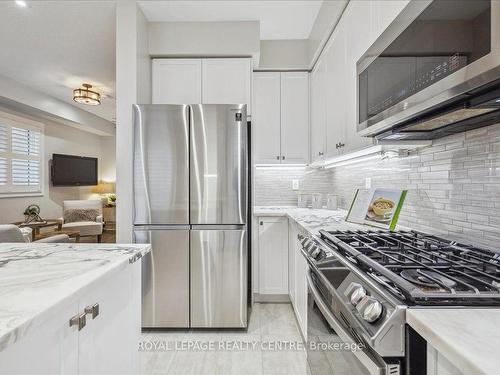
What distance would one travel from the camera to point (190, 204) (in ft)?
7.73

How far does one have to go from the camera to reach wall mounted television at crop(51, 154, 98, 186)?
19.8 feet

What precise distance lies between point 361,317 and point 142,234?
196 cm

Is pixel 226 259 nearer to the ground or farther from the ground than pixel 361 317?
nearer to the ground

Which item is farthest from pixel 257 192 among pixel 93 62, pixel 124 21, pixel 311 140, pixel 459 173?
pixel 93 62

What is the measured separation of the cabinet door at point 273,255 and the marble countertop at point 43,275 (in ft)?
5.51

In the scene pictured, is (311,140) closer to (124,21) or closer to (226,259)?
(226,259)

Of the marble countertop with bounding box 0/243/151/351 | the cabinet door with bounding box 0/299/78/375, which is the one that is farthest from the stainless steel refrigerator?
the cabinet door with bounding box 0/299/78/375

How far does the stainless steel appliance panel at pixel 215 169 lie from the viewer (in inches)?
92.9

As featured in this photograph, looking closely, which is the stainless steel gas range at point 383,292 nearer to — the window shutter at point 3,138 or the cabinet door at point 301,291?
the cabinet door at point 301,291

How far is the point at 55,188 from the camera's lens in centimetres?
614

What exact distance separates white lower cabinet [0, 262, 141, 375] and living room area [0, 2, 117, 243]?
1.86m

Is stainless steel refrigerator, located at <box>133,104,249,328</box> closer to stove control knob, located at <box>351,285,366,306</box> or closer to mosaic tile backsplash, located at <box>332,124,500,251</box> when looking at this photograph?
mosaic tile backsplash, located at <box>332,124,500,251</box>

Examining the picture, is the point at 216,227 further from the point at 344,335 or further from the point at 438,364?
the point at 438,364

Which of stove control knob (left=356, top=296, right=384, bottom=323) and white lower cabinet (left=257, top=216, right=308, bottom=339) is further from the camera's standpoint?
white lower cabinet (left=257, top=216, right=308, bottom=339)
